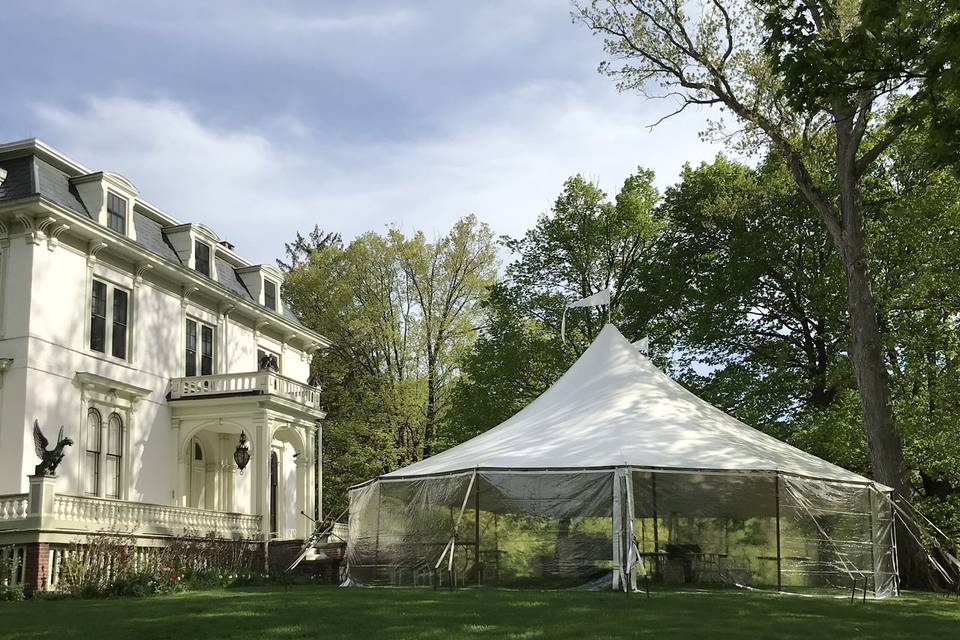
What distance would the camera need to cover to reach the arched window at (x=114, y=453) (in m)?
23.4

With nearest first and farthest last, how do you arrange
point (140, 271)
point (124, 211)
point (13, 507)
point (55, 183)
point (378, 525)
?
point (378, 525)
point (13, 507)
point (55, 183)
point (124, 211)
point (140, 271)

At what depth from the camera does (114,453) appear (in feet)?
77.6

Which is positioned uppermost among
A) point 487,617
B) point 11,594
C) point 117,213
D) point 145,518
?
point 117,213

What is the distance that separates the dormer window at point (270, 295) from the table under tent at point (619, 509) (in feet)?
47.3

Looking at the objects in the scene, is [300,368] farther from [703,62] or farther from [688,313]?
[703,62]

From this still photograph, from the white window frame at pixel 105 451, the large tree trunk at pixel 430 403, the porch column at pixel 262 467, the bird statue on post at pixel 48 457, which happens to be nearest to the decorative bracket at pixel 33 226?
the white window frame at pixel 105 451

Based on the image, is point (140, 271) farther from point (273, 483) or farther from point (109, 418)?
point (273, 483)

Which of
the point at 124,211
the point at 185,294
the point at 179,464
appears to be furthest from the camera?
the point at 185,294

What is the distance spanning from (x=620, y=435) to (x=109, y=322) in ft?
43.2

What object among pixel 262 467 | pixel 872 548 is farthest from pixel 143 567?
pixel 872 548

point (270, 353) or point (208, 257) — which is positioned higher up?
point (208, 257)

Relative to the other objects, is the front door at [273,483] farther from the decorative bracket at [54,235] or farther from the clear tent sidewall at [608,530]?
the clear tent sidewall at [608,530]

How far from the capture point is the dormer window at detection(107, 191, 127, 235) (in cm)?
2414

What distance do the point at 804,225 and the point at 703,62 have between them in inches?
295
